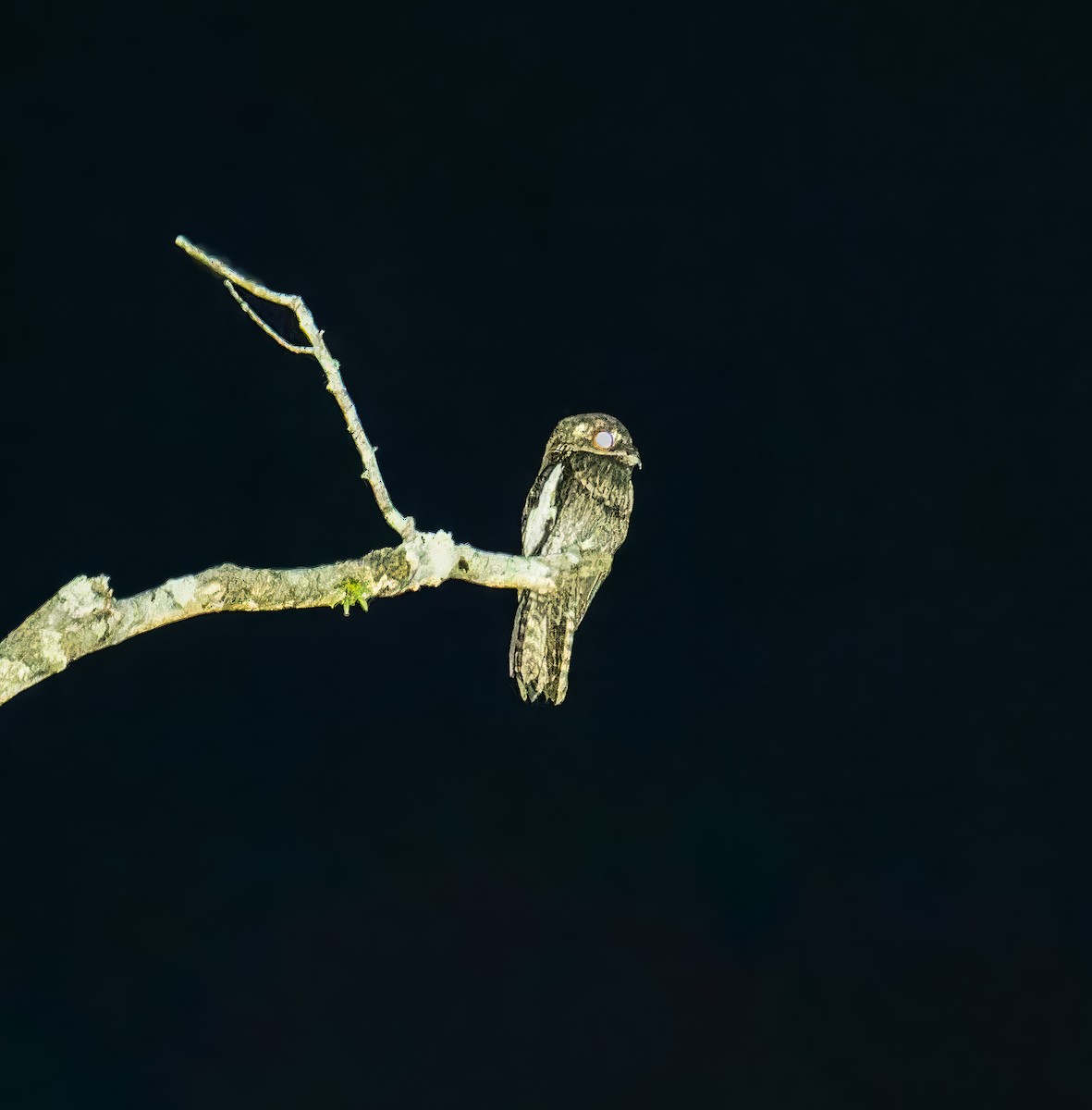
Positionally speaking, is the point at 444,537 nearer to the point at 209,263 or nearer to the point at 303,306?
the point at 303,306

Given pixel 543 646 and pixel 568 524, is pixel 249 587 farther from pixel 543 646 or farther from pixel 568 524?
pixel 568 524

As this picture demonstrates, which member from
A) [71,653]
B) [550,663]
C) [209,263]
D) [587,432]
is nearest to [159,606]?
[71,653]

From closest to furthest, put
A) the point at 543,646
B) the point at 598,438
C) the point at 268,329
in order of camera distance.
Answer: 1. the point at 268,329
2. the point at 543,646
3. the point at 598,438

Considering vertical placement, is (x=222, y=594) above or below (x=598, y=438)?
below

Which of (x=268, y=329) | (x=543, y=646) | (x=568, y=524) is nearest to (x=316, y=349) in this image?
(x=268, y=329)

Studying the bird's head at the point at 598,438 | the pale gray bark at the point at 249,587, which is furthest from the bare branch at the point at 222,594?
the bird's head at the point at 598,438

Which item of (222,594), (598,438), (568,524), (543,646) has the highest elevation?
(598,438)

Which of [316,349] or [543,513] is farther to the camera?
[543,513]
